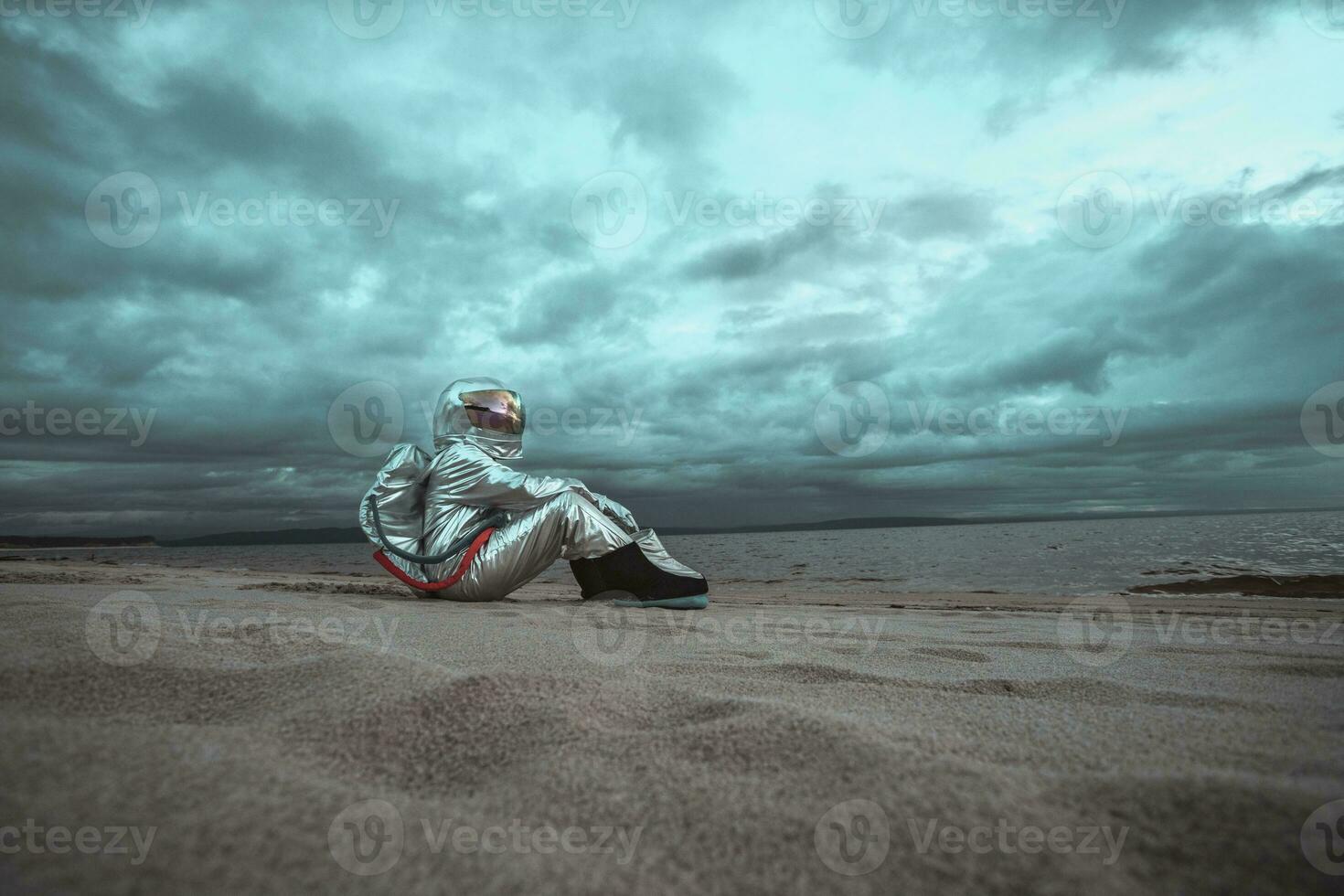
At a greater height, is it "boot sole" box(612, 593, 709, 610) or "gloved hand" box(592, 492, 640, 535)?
"gloved hand" box(592, 492, 640, 535)

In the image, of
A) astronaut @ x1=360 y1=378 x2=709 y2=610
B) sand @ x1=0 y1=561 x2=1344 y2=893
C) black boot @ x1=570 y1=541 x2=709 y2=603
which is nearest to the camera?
sand @ x1=0 y1=561 x2=1344 y2=893

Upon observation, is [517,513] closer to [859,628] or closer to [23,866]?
[859,628]

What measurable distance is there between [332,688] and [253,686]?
20 cm

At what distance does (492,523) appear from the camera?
3920 mm

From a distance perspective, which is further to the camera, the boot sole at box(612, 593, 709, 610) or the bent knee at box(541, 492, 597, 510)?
the boot sole at box(612, 593, 709, 610)

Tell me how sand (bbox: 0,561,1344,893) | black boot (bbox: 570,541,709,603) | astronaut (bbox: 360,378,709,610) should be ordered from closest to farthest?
sand (bbox: 0,561,1344,893), astronaut (bbox: 360,378,709,610), black boot (bbox: 570,541,709,603)

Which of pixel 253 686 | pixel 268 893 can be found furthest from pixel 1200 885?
pixel 253 686

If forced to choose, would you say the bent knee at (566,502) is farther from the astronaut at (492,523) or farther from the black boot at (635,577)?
the black boot at (635,577)

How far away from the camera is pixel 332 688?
1.33 metres

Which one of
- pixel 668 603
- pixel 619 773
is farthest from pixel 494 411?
pixel 619 773

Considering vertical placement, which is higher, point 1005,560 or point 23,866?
point 23,866

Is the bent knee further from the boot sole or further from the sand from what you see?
the sand

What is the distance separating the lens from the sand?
0.76 metres

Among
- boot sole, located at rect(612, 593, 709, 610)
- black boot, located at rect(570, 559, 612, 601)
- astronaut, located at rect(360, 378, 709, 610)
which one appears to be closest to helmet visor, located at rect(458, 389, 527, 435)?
astronaut, located at rect(360, 378, 709, 610)
